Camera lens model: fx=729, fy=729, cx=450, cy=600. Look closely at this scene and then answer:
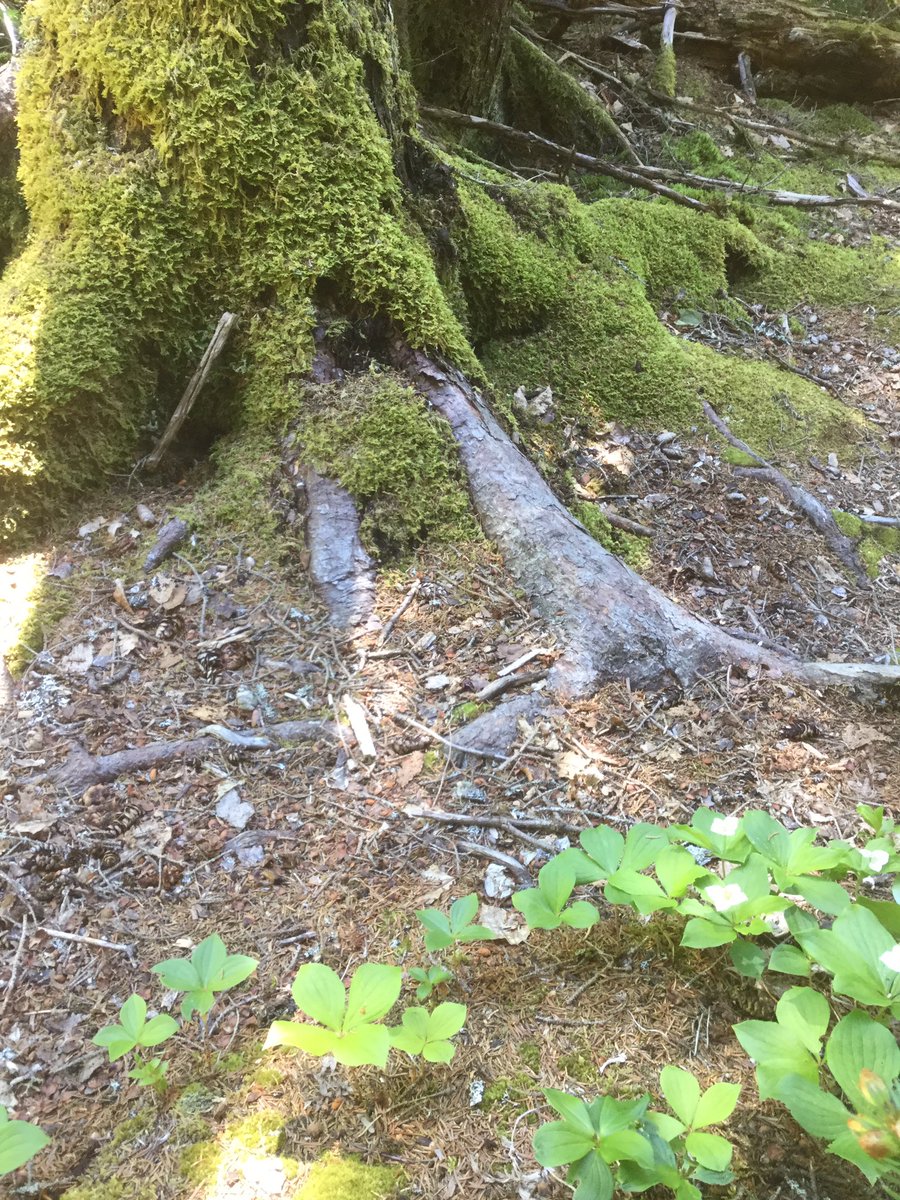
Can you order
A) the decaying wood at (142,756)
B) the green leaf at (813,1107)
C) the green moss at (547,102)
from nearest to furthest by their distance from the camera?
1. the green leaf at (813,1107)
2. the decaying wood at (142,756)
3. the green moss at (547,102)

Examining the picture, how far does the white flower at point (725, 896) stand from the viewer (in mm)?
1781

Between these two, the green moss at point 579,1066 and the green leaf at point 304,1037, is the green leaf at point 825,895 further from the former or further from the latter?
the green leaf at point 304,1037

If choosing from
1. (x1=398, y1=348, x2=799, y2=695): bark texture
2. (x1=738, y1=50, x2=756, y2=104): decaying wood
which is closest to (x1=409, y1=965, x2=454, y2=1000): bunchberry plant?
(x1=398, y1=348, x2=799, y2=695): bark texture

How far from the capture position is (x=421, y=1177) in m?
1.60

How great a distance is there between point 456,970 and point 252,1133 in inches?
24.0

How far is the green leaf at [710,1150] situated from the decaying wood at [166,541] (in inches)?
116

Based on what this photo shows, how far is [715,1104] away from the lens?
152cm

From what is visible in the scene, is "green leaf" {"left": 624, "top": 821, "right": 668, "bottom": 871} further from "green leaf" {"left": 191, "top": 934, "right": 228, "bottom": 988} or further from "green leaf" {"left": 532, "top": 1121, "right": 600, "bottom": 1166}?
"green leaf" {"left": 191, "top": 934, "right": 228, "bottom": 988}

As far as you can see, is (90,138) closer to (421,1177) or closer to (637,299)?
(637,299)

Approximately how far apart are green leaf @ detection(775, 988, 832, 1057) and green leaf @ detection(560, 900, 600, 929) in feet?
1.51

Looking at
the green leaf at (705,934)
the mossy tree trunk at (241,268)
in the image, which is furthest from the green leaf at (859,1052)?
the mossy tree trunk at (241,268)

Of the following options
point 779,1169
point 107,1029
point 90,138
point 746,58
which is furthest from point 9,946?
point 746,58

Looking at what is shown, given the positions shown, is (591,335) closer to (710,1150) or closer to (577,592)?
(577,592)

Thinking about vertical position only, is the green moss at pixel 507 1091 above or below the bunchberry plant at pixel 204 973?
below
